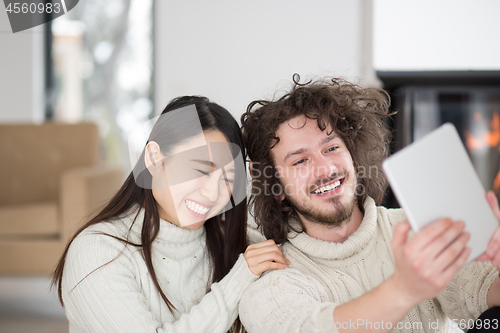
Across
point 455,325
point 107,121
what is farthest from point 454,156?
point 107,121

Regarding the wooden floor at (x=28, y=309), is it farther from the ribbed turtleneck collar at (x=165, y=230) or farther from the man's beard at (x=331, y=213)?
the man's beard at (x=331, y=213)

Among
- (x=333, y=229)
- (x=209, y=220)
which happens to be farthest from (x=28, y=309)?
(x=333, y=229)

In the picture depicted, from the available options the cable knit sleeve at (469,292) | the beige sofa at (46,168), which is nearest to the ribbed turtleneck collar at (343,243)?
the cable knit sleeve at (469,292)

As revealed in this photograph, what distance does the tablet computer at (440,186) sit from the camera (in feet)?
2.24

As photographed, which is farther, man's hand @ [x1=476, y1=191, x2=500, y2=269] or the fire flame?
the fire flame

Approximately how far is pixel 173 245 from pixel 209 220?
0.17 m

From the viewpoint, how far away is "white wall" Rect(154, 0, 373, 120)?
2736 mm

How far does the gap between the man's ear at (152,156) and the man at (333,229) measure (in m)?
0.32

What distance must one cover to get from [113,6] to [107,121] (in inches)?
39.3

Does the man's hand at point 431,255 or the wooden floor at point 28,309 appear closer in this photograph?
the man's hand at point 431,255

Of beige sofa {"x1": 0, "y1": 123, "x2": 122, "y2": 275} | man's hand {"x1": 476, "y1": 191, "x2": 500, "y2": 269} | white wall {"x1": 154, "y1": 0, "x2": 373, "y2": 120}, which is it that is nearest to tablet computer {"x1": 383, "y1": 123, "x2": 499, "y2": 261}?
man's hand {"x1": 476, "y1": 191, "x2": 500, "y2": 269}

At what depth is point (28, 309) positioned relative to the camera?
236 cm

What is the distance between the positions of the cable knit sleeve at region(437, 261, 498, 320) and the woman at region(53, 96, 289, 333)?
1.52 ft

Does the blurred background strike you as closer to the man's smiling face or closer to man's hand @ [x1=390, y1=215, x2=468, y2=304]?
the man's smiling face
